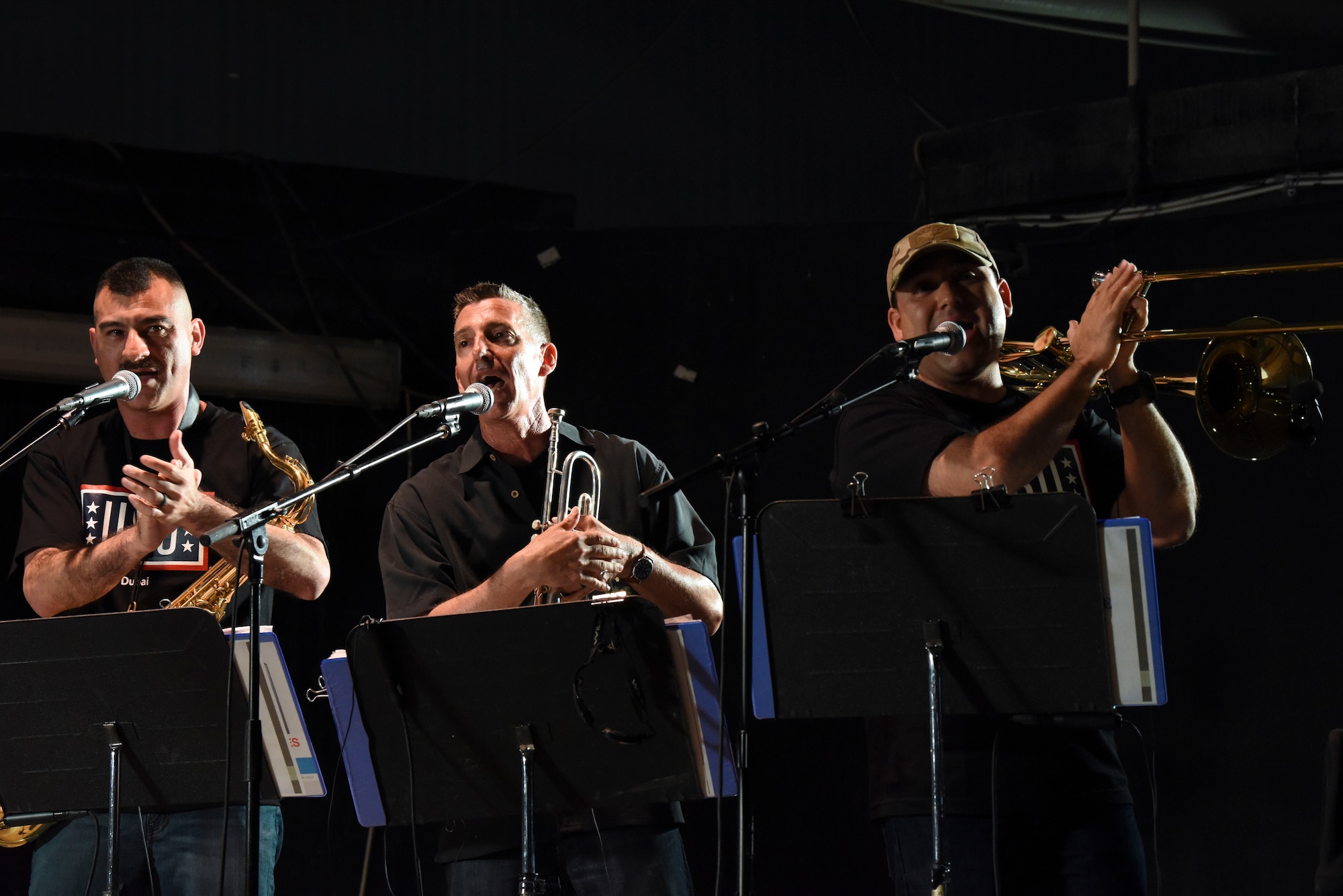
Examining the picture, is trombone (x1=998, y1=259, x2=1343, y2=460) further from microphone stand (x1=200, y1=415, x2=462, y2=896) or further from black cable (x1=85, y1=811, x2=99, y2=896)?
black cable (x1=85, y1=811, x2=99, y2=896)

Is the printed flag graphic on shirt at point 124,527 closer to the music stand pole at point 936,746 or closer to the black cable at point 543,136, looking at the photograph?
the music stand pole at point 936,746

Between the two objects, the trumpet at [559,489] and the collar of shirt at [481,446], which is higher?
the collar of shirt at [481,446]

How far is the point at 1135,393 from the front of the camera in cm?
306

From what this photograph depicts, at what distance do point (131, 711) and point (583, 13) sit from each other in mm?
4375

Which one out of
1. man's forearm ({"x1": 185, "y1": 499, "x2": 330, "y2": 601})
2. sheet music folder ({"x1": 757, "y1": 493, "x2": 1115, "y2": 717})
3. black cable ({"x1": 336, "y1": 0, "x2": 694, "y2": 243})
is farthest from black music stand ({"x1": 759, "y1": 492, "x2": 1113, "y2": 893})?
black cable ({"x1": 336, "y1": 0, "x2": 694, "y2": 243})

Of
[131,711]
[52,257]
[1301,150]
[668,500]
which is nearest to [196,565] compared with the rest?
[131,711]

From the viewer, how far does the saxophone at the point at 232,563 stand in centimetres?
350

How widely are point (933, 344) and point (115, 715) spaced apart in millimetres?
1917

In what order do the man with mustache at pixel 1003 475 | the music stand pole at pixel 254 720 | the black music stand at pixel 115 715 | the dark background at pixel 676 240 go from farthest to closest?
the dark background at pixel 676 240
the black music stand at pixel 115 715
the man with mustache at pixel 1003 475
the music stand pole at pixel 254 720

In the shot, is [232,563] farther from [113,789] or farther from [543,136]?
[543,136]

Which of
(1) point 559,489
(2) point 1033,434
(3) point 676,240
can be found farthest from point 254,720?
(3) point 676,240

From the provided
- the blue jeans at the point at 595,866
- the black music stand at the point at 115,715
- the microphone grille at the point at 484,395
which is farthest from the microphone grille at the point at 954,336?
the black music stand at the point at 115,715

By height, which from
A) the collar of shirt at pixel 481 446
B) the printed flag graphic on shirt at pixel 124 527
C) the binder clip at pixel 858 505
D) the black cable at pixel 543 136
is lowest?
the binder clip at pixel 858 505

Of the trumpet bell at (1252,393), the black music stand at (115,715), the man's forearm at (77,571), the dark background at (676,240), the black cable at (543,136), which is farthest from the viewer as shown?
the black cable at (543,136)
